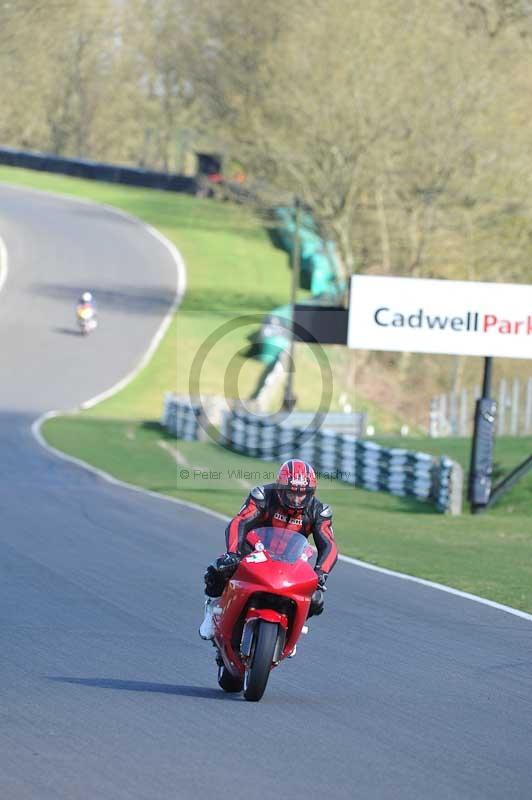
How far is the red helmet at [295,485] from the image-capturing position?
857 centimetres

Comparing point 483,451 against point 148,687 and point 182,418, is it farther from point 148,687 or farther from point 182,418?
point 148,687

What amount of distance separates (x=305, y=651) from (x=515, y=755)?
3195 millimetres

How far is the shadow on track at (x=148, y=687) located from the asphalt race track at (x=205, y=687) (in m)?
0.02

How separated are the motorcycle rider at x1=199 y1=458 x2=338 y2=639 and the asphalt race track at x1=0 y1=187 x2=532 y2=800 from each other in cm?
64

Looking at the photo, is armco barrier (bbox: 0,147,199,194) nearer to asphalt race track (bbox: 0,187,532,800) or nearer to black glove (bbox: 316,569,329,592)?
asphalt race track (bbox: 0,187,532,800)

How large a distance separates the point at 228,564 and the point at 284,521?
617 millimetres

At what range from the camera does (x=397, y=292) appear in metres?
21.3

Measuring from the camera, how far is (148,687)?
28.0 ft

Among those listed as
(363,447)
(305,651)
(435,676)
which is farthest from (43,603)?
(363,447)

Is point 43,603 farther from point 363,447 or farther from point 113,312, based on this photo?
point 113,312

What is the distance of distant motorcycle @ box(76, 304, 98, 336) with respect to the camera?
153 ft

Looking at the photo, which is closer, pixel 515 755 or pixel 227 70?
pixel 515 755

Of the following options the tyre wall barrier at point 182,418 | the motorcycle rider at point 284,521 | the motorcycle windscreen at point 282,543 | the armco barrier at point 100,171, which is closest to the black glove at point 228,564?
the motorcycle rider at point 284,521

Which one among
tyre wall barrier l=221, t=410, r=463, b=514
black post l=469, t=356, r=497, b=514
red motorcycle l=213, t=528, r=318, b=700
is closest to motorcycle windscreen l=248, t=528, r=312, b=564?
red motorcycle l=213, t=528, r=318, b=700
